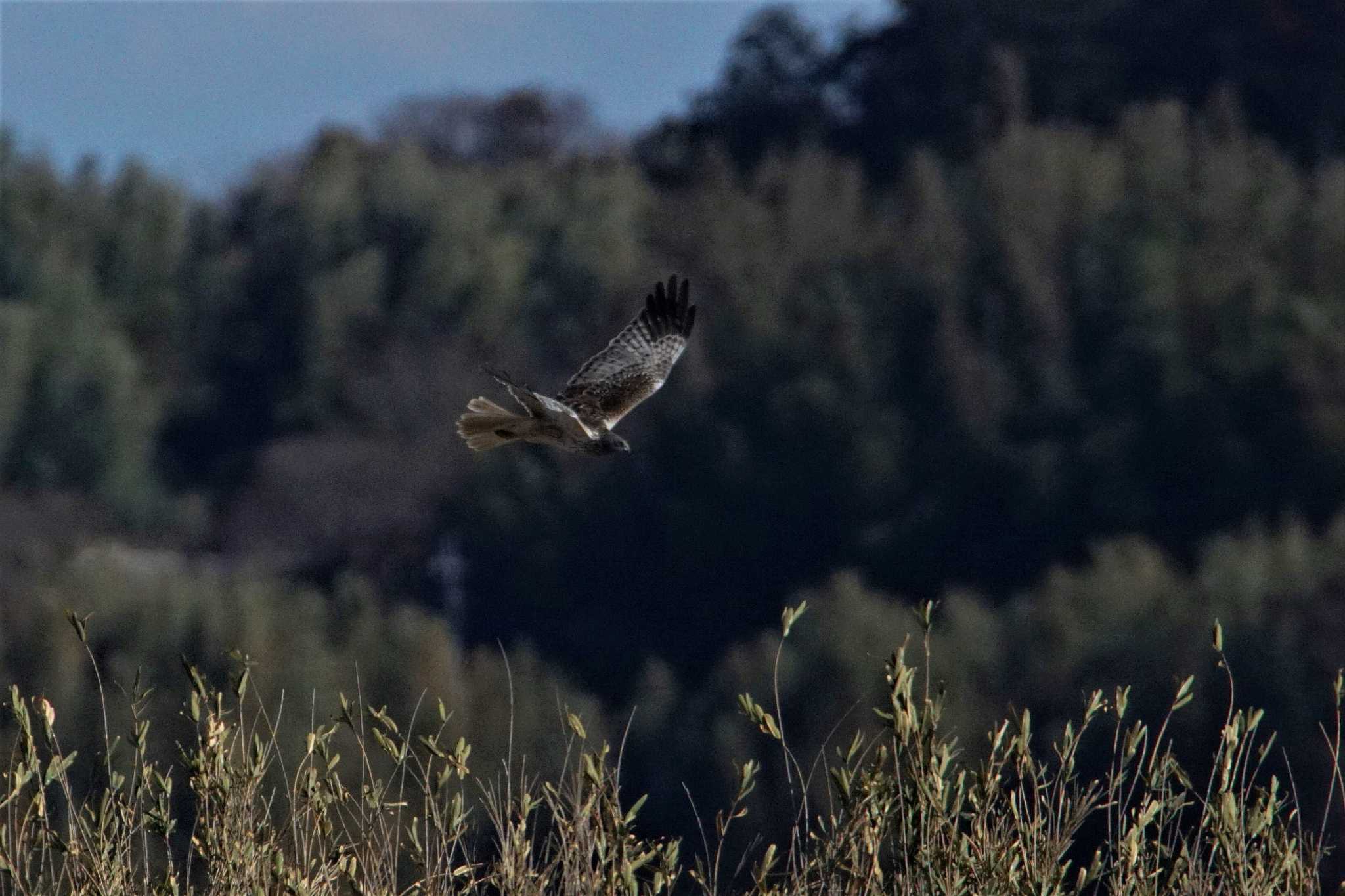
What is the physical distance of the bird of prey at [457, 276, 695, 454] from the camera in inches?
243

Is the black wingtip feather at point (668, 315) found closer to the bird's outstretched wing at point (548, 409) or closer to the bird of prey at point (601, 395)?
the bird of prey at point (601, 395)

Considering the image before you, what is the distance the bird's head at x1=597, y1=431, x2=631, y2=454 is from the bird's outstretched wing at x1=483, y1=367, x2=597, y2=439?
0.11 ft

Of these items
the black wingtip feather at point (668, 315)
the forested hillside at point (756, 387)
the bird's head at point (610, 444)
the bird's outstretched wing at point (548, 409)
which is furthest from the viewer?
the forested hillside at point (756, 387)

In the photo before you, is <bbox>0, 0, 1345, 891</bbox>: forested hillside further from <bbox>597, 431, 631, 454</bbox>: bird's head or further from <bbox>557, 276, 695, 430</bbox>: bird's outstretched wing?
<bbox>597, 431, 631, 454</bbox>: bird's head

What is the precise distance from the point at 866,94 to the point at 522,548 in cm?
1726

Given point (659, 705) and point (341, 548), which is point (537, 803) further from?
point (341, 548)

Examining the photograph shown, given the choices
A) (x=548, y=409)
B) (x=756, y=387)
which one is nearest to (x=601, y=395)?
(x=548, y=409)

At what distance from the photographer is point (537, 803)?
153 inches

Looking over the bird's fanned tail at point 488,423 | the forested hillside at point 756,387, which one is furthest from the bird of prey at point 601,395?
the forested hillside at point 756,387

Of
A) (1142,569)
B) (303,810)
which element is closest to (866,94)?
(1142,569)

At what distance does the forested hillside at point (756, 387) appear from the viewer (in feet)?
105

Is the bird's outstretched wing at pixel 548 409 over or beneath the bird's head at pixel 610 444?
over

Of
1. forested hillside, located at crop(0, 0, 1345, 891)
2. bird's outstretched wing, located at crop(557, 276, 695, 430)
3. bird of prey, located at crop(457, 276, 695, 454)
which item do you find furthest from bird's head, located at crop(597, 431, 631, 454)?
forested hillside, located at crop(0, 0, 1345, 891)

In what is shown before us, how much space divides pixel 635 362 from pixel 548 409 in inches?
56.2
